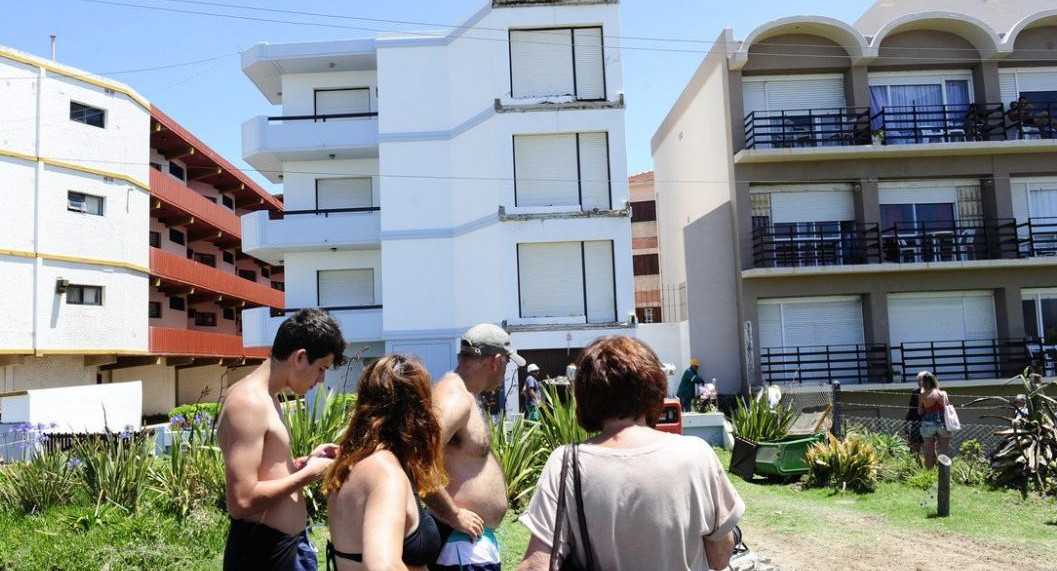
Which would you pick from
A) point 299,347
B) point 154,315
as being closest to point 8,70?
point 154,315

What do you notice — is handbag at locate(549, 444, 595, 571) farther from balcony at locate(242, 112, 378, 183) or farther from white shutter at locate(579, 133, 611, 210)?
balcony at locate(242, 112, 378, 183)

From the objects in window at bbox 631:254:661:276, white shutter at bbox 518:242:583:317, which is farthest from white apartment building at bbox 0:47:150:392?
window at bbox 631:254:661:276

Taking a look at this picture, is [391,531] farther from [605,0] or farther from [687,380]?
Result: [605,0]

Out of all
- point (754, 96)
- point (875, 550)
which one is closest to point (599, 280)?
point (754, 96)

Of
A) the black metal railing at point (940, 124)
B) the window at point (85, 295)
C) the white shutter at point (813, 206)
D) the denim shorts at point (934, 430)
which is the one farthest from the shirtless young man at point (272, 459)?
the window at point (85, 295)

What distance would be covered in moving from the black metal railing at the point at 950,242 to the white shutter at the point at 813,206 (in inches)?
50.0

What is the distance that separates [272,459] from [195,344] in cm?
3374

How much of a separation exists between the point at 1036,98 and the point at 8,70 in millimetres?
30627

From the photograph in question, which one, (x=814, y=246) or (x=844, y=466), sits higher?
(x=814, y=246)

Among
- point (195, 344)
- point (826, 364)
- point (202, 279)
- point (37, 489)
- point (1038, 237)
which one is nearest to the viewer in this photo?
point (37, 489)

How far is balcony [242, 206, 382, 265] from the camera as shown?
83.3ft

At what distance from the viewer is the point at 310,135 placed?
25609 millimetres

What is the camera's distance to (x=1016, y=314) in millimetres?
22719

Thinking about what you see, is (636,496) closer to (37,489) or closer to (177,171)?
(37,489)
